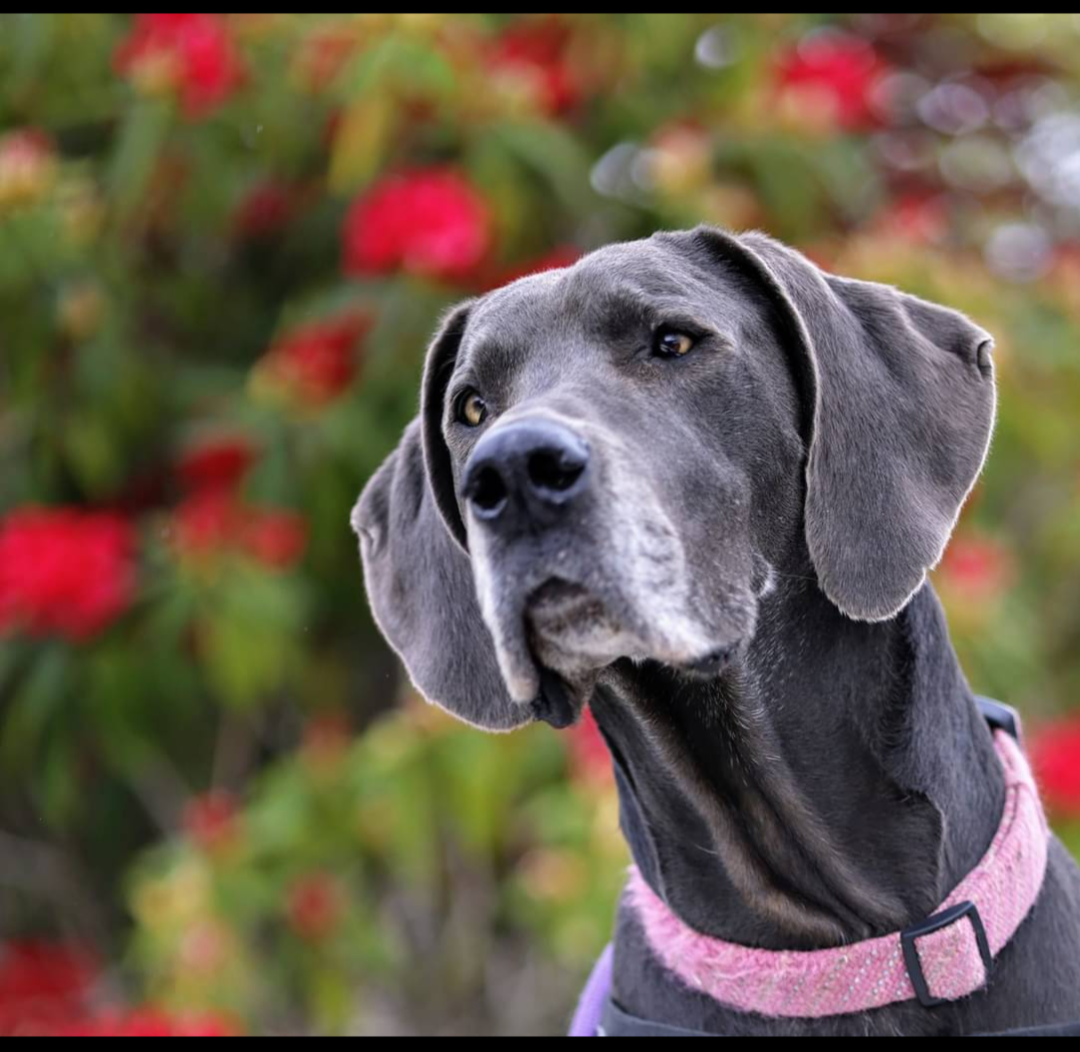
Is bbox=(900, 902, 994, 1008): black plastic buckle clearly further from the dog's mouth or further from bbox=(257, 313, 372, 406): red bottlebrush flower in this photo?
bbox=(257, 313, 372, 406): red bottlebrush flower

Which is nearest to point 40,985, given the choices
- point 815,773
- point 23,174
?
point 23,174

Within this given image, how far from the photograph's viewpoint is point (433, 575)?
2.73 m

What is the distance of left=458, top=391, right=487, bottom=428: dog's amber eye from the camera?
8.33ft

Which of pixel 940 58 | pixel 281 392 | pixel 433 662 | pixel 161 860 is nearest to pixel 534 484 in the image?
pixel 433 662

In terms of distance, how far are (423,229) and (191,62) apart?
101cm

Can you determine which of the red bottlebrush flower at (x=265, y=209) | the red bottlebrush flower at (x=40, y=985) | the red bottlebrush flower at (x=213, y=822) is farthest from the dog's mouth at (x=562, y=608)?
the red bottlebrush flower at (x=40, y=985)

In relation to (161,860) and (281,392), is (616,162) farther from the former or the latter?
(161,860)

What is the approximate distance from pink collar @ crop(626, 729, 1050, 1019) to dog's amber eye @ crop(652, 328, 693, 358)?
37.9 inches

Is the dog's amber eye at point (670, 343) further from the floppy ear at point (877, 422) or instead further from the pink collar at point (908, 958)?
the pink collar at point (908, 958)

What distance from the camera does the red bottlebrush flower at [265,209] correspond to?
5199mm

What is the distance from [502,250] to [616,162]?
0.72 m

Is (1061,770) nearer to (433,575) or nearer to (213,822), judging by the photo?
(433,575)

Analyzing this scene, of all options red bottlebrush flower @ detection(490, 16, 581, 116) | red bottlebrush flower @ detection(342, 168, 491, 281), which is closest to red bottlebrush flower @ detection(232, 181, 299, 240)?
red bottlebrush flower @ detection(342, 168, 491, 281)

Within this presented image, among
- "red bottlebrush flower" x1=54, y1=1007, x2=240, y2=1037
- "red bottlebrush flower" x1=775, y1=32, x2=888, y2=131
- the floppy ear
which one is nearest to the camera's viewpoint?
the floppy ear
